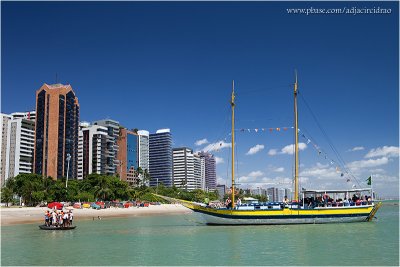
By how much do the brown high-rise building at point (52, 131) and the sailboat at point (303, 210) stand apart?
12763 cm

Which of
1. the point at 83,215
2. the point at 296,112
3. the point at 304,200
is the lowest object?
the point at 83,215

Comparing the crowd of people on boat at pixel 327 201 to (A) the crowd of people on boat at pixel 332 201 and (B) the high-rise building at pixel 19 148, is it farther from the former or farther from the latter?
(B) the high-rise building at pixel 19 148

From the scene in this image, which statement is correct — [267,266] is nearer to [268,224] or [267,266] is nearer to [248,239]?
[248,239]

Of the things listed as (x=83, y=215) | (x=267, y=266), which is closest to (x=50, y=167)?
(x=83, y=215)

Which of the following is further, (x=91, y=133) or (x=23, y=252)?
(x=91, y=133)

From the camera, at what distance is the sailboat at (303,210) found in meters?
48.0

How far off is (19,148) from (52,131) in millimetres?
16672

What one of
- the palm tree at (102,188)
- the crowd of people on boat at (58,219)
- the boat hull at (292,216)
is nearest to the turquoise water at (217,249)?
the crowd of people on boat at (58,219)

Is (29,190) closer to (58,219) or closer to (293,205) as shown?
(58,219)

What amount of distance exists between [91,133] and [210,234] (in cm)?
16174

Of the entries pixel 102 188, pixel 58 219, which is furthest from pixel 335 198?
pixel 102 188

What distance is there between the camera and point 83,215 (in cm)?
8356

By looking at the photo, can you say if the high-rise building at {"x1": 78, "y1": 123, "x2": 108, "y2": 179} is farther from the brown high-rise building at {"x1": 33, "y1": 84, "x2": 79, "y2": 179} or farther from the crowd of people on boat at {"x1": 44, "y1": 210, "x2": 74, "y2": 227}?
the crowd of people on boat at {"x1": 44, "y1": 210, "x2": 74, "y2": 227}

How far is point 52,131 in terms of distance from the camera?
6531 inches
